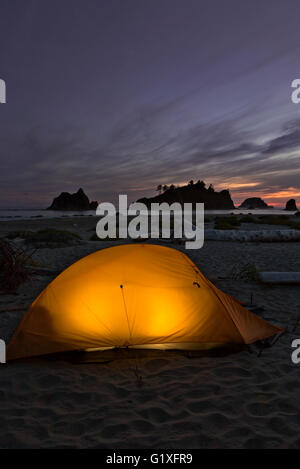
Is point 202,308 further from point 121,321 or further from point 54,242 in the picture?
point 54,242

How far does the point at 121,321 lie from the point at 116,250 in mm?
1190

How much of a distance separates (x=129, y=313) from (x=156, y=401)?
48.3 inches

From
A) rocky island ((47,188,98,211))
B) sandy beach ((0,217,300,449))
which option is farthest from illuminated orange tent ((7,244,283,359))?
rocky island ((47,188,98,211))

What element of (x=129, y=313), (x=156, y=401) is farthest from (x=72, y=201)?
(x=156, y=401)

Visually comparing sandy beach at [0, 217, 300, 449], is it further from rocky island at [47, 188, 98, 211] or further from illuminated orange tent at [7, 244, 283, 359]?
rocky island at [47, 188, 98, 211]

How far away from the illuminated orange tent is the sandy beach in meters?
0.27

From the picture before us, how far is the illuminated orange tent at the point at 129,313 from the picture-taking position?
390 centimetres

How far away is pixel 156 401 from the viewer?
122 inches

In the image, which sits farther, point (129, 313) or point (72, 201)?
point (72, 201)

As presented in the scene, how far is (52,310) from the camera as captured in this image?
4090 mm

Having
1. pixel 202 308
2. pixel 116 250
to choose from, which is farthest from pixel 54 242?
pixel 202 308

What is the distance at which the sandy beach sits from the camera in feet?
8.44

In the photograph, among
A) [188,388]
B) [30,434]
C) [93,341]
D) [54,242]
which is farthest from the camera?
[54,242]

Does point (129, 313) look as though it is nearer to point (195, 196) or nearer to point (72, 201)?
point (72, 201)
